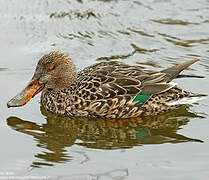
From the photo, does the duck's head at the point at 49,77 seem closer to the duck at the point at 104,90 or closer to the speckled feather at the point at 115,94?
the duck at the point at 104,90

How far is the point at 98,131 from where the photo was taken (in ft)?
28.7

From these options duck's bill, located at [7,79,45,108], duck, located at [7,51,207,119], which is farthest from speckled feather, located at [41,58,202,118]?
duck's bill, located at [7,79,45,108]

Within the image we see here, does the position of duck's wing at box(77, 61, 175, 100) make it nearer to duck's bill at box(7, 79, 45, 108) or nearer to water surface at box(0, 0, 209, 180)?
water surface at box(0, 0, 209, 180)

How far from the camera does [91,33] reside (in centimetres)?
1265

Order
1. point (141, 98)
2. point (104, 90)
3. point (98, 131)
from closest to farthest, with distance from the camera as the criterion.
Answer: point (98, 131), point (104, 90), point (141, 98)

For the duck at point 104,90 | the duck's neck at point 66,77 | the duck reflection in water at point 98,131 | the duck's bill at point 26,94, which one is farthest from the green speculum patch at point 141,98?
the duck's bill at point 26,94

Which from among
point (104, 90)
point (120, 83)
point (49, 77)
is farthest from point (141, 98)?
point (49, 77)

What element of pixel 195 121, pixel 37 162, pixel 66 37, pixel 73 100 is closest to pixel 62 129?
pixel 73 100

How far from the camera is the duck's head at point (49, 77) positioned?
29.9ft

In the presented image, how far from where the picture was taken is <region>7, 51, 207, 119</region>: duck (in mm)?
8930

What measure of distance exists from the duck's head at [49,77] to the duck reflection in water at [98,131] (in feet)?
1.33

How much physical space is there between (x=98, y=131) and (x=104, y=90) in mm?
690

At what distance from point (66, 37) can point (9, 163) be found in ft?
17.7

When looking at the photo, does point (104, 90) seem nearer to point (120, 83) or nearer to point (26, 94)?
point (120, 83)
